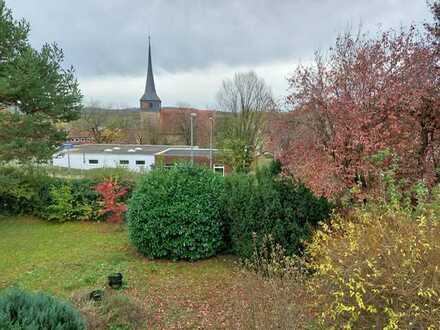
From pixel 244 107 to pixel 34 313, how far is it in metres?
23.9

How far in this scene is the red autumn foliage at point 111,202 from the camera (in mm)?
8243

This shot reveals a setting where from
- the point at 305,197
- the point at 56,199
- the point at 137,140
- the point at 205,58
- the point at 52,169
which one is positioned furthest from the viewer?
the point at 137,140

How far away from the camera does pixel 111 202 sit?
827 centimetres

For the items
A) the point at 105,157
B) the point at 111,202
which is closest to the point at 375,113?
the point at 111,202

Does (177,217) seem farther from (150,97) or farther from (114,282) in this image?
(150,97)

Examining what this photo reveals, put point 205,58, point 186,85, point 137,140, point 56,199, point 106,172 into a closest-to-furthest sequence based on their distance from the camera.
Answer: point 56,199 → point 106,172 → point 205,58 → point 186,85 → point 137,140

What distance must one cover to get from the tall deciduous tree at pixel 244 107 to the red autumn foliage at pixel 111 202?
13.9 metres

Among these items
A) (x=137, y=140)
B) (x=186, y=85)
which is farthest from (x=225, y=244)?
(x=137, y=140)

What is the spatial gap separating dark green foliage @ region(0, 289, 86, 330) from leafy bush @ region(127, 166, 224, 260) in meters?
2.76

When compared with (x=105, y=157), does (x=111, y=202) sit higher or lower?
lower

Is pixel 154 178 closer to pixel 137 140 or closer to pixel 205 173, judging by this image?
pixel 205 173

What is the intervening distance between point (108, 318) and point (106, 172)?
722 centimetres

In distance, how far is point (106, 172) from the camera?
9742mm

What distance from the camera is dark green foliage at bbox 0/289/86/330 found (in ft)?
6.84
